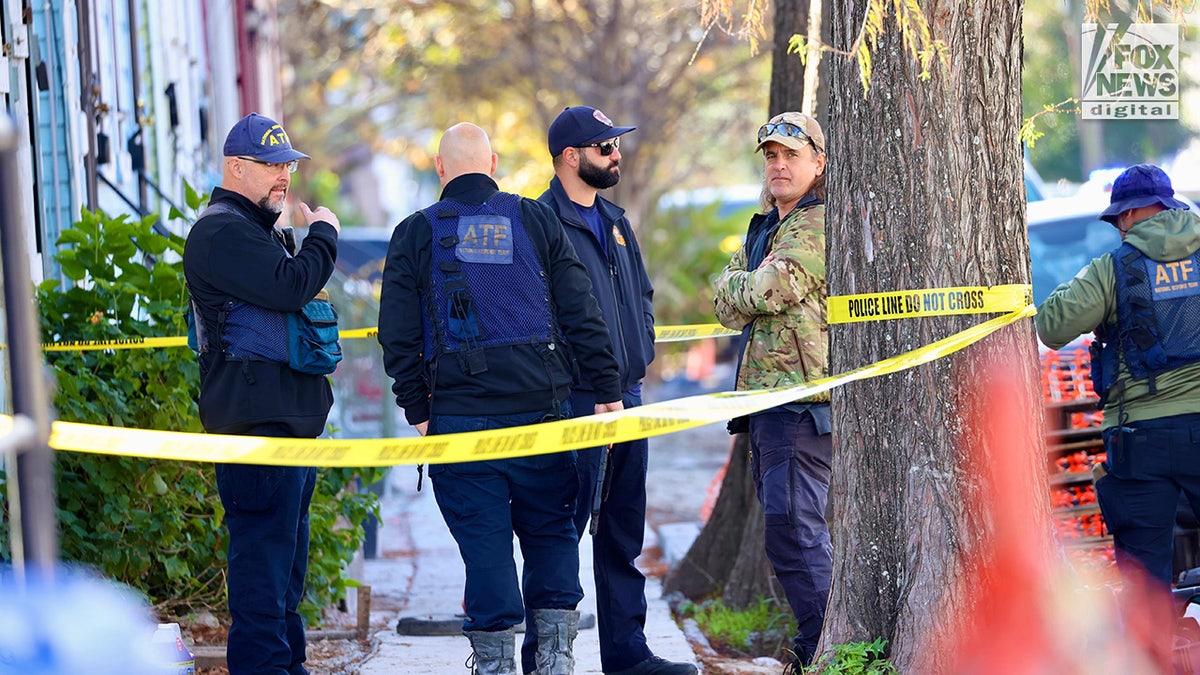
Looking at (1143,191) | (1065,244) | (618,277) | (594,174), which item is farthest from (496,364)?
(1065,244)

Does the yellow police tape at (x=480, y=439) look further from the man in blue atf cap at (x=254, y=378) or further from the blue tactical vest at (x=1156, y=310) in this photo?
the blue tactical vest at (x=1156, y=310)

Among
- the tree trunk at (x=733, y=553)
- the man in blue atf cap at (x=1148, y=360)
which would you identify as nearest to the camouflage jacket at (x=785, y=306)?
the man in blue atf cap at (x=1148, y=360)

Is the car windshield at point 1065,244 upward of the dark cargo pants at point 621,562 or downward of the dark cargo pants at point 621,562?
upward

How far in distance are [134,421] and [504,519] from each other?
2053 mm

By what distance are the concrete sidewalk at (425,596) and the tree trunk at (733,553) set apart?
246 mm

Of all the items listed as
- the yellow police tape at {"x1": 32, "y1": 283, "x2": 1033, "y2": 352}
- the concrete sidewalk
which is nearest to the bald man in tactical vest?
the yellow police tape at {"x1": 32, "y1": 283, "x2": 1033, "y2": 352}

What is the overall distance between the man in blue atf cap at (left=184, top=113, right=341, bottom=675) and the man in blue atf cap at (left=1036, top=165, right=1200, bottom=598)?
2759 millimetres

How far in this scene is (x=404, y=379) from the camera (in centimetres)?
481

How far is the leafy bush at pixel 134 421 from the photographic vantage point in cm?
568

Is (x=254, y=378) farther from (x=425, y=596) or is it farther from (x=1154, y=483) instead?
(x=425, y=596)

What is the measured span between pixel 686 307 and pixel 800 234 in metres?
17.4

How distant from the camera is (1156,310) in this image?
5145 mm

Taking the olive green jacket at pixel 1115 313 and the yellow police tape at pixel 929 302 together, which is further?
the olive green jacket at pixel 1115 313

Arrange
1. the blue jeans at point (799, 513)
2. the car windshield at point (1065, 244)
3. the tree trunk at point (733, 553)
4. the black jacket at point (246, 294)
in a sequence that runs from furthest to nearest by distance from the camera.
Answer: the car windshield at point (1065, 244) → the tree trunk at point (733, 553) → the blue jeans at point (799, 513) → the black jacket at point (246, 294)
